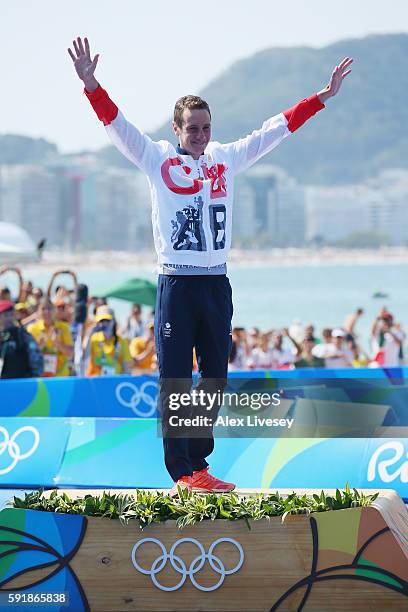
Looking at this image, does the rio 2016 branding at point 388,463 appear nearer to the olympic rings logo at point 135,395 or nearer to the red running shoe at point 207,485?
the red running shoe at point 207,485

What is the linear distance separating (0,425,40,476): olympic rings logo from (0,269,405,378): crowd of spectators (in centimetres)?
239

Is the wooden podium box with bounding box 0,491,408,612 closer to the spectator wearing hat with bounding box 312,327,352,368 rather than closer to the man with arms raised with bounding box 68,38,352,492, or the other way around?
the man with arms raised with bounding box 68,38,352,492

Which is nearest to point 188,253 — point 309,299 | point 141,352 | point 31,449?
point 31,449

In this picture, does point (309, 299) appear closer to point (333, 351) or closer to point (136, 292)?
point (136, 292)

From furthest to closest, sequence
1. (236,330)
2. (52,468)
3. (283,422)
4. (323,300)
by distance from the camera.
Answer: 1. (323,300)
2. (236,330)
3. (283,422)
4. (52,468)

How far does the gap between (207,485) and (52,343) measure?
25.1 ft

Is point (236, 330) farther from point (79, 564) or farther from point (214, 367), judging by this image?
point (79, 564)

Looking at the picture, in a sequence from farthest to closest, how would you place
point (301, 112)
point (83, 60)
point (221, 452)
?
point (221, 452)
point (301, 112)
point (83, 60)

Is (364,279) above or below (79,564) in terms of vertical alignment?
below

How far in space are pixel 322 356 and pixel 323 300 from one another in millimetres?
97253

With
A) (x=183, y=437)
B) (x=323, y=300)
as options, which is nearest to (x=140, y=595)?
(x=183, y=437)

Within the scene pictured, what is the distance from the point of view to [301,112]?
6.37 metres

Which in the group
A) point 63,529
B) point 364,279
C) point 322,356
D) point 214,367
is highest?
point 214,367

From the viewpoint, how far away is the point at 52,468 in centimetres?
861
